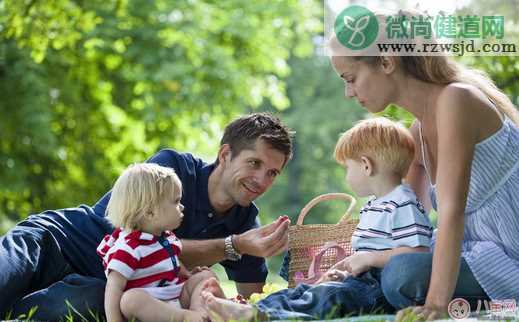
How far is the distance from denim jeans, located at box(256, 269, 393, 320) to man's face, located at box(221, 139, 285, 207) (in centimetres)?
73

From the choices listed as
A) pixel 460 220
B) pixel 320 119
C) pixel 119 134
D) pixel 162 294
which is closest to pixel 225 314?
pixel 162 294

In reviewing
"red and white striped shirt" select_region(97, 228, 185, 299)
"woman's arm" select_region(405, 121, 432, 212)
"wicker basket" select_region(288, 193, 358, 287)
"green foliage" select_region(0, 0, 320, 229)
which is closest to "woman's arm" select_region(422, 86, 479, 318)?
"woman's arm" select_region(405, 121, 432, 212)

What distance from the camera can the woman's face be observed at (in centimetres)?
330

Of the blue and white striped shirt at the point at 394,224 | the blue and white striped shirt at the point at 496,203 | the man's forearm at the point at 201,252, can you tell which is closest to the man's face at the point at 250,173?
the man's forearm at the point at 201,252

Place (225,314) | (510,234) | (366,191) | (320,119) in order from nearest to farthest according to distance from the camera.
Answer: (225,314) → (510,234) → (366,191) → (320,119)

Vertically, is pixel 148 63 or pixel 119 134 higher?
pixel 148 63

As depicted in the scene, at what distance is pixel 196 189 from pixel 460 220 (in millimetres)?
1489

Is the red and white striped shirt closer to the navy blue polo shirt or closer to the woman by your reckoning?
the navy blue polo shirt

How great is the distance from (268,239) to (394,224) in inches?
24.7

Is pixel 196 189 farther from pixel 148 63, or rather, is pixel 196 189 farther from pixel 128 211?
pixel 148 63

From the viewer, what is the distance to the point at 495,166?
10.6ft

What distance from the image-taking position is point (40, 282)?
12.3 feet

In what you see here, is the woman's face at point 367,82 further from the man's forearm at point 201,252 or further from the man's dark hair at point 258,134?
the man's forearm at point 201,252

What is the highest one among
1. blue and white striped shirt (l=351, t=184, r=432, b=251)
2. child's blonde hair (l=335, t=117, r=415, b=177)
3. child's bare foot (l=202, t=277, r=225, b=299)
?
child's blonde hair (l=335, t=117, r=415, b=177)
